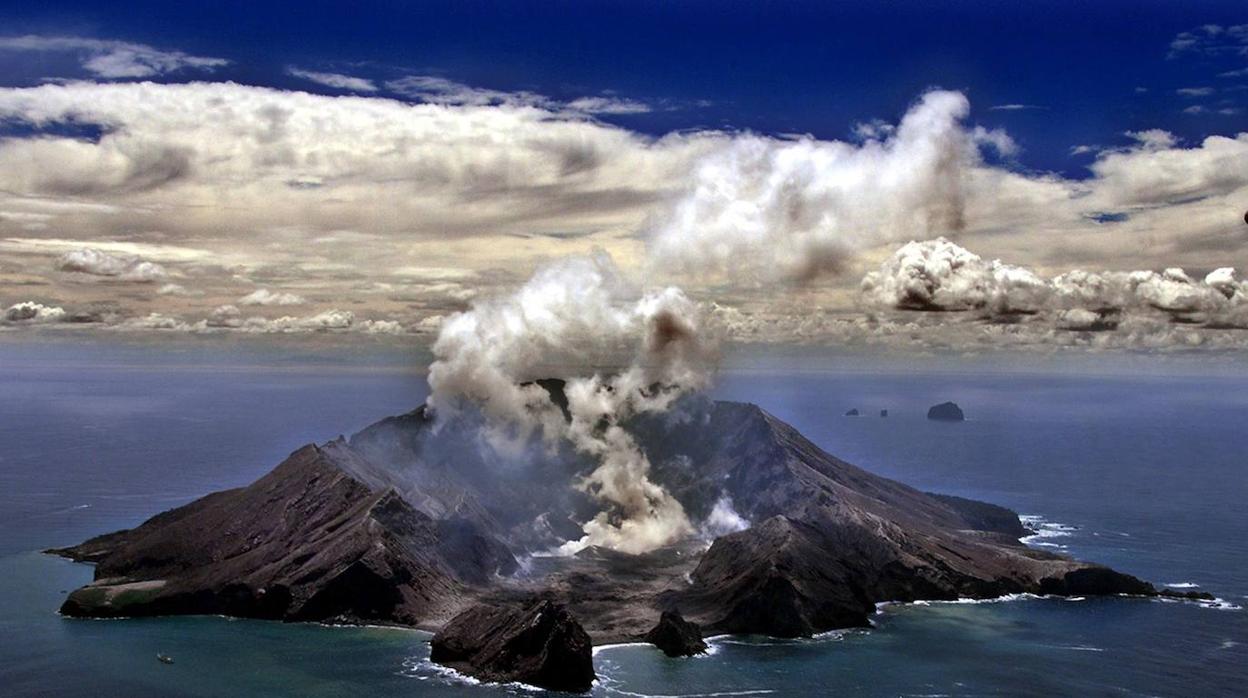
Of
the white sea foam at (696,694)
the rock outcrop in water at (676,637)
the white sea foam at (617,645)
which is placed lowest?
the white sea foam at (696,694)

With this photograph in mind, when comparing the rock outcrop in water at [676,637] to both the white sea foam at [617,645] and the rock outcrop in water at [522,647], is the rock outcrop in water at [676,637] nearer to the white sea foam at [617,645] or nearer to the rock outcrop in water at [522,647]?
the white sea foam at [617,645]

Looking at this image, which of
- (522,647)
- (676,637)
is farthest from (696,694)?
(522,647)

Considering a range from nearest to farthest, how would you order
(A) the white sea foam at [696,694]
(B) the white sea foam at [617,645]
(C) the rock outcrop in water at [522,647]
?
(A) the white sea foam at [696,694], (C) the rock outcrop in water at [522,647], (B) the white sea foam at [617,645]

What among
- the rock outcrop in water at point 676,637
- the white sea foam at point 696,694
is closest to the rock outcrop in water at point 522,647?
the white sea foam at point 696,694

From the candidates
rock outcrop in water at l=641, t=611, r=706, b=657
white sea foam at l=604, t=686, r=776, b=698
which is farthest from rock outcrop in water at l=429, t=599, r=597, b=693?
rock outcrop in water at l=641, t=611, r=706, b=657

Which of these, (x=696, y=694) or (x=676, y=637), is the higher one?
(x=676, y=637)

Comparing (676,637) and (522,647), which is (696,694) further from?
(522,647)

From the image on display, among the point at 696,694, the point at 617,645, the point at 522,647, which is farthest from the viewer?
the point at 617,645

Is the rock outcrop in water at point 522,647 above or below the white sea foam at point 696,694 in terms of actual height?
above
